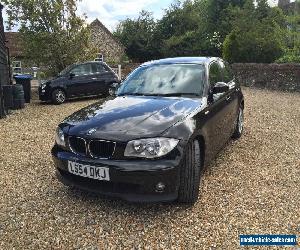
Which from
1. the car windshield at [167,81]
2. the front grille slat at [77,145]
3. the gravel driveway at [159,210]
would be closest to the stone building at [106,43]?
the gravel driveway at [159,210]

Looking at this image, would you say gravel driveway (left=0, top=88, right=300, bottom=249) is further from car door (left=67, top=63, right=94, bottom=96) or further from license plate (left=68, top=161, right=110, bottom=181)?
car door (left=67, top=63, right=94, bottom=96)

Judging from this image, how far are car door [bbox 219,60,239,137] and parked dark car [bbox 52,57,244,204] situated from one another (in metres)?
0.77

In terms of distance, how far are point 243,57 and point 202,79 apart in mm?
15217

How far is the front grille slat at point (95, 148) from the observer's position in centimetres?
346

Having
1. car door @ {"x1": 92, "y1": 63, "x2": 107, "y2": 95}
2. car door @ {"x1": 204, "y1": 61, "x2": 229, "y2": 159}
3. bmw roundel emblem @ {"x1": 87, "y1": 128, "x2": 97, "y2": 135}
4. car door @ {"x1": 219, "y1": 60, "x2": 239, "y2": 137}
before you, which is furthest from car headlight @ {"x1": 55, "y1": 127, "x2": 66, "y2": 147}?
car door @ {"x1": 92, "y1": 63, "x2": 107, "y2": 95}

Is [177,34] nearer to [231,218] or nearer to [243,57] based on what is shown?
[243,57]

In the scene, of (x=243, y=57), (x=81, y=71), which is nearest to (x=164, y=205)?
(x=81, y=71)

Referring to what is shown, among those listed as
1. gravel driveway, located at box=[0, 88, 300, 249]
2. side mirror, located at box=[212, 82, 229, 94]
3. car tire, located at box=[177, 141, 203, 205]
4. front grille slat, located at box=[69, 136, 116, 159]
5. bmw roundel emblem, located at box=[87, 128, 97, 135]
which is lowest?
gravel driveway, located at box=[0, 88, 300, 249]

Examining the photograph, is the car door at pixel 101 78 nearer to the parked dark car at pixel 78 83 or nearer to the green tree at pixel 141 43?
the parked dark car at pixel 78 83

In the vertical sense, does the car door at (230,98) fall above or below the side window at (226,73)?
below

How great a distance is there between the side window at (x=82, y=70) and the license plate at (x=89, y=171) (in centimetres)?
1005

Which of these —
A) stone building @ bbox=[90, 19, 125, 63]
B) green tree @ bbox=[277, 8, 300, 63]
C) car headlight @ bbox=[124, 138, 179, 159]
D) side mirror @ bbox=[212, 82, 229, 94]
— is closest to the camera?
car headlight @ bbox=[124, 138, 179, 159]

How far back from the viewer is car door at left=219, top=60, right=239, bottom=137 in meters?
5.45

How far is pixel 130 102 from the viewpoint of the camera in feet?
14.3
